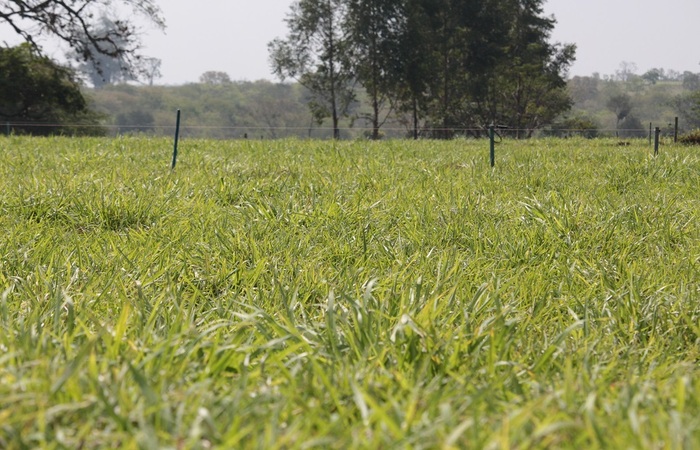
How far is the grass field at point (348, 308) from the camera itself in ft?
5.39

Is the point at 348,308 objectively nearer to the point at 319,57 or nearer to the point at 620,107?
the point at 319,57

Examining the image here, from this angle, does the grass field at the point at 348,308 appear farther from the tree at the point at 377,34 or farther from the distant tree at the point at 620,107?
the distant tree at the point at 620,107

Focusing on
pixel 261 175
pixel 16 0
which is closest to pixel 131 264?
pixel 261 175

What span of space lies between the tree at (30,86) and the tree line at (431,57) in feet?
64.6

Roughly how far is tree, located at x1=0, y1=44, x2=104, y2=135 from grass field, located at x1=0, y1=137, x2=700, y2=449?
1139 inches

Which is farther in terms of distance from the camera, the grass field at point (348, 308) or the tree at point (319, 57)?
the tree at point (319, 57)

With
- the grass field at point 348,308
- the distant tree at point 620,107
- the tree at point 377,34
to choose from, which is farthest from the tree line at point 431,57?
the distant tree at point 620,107

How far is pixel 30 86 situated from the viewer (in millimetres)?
35125

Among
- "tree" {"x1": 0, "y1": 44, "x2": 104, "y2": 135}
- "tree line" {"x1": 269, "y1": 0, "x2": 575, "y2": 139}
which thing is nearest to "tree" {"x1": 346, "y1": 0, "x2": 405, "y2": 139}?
"tree line" {"x1": 269, "y1": 0, "x2": 575, "y2": 139}

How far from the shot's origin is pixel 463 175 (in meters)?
8.62

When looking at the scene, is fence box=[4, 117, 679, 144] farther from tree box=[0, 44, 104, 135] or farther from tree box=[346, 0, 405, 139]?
tree box=[346, 0, 405, 139]

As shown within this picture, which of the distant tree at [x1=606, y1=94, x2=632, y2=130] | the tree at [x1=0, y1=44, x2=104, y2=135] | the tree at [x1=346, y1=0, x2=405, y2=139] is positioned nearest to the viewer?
the tree at [x1=0, y1=44, x2=104, y2=135]

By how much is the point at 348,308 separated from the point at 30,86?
36388 millimetres

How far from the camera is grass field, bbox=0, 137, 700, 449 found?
5.39 feet
